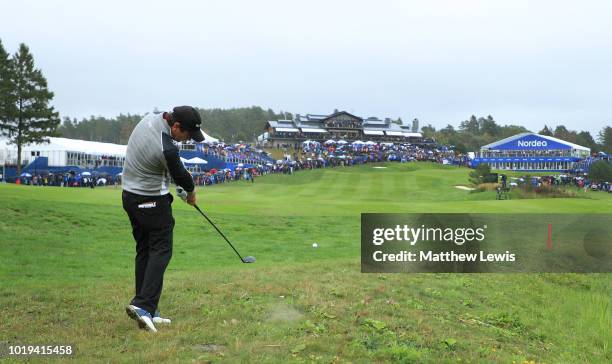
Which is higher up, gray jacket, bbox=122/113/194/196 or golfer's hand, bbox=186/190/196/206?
gray jacket, bbox=122/113/194/196

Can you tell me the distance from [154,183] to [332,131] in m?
98.3

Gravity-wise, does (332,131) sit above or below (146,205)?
above

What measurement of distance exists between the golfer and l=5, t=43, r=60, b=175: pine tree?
53.1 meters

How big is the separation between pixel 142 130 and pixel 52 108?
5482cm

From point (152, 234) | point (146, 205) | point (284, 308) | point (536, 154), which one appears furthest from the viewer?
point (536, 154)

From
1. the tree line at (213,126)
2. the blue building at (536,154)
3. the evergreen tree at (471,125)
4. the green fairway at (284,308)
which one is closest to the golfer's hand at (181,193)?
the green fairway at (284,308)

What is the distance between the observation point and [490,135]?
365ft

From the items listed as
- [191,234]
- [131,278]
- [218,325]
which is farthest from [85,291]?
[191,234]

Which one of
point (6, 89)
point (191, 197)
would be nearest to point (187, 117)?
point (191, 197)

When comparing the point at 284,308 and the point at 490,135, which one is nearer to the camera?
the point at 284,308

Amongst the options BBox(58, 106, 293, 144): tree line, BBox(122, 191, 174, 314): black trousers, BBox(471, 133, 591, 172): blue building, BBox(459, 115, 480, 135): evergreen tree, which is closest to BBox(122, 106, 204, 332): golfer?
BBox(122, 191, 174, 314): black trousers

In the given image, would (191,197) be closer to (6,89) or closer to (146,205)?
(146,205)

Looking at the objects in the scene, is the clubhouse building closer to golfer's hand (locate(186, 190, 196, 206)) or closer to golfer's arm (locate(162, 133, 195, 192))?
golfer's hand (locate(186, 190, 196, 206))

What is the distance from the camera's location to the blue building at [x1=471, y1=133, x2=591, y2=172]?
169ft
